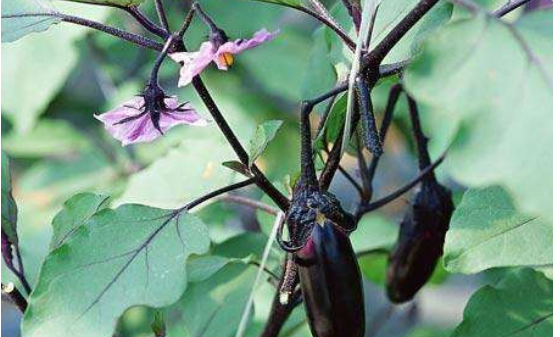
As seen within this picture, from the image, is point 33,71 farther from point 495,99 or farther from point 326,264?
point 495,99

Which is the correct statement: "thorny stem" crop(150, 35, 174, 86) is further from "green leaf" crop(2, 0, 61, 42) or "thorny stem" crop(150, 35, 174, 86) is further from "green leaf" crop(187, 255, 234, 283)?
"green leaf" crop(187, 255, 234, 283)

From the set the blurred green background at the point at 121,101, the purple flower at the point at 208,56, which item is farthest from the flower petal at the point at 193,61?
the blurred green background at the point at 121,101

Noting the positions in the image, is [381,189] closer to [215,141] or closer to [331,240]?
[215,141]

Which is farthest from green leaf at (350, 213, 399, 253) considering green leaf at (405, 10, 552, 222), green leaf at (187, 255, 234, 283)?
green leaf at (405, 10, 552, 222)

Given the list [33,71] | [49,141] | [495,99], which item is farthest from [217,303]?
[49,141]

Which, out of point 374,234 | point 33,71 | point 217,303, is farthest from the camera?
point 33,71

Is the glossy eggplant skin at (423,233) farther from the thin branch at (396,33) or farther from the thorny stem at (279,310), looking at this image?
the thin branch at (396,33)
